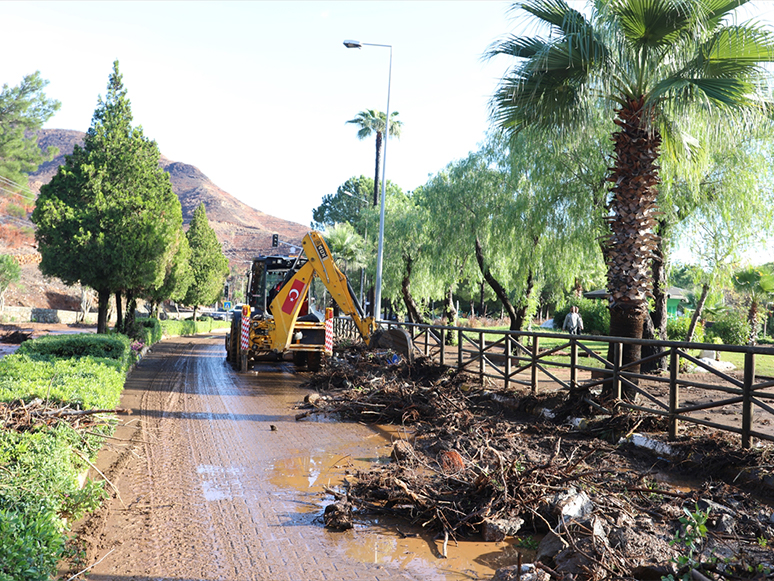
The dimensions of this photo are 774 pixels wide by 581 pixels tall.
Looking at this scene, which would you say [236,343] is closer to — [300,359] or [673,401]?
[300,359]

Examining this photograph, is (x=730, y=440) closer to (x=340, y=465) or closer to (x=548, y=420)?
(x=548, y=420)

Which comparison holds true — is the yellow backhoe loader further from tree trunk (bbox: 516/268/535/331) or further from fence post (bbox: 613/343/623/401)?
tree trunk (bbox: 516/268/535/331)

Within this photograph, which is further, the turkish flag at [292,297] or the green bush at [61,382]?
the turkish flag at [292,297]

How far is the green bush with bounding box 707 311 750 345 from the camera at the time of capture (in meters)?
23.0

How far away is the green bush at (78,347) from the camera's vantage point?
11.5 m

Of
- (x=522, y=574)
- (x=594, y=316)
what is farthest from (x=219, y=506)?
(x=594, y=316)

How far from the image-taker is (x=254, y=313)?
17.5 m

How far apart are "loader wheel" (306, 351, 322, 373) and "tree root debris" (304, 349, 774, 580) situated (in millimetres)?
7915

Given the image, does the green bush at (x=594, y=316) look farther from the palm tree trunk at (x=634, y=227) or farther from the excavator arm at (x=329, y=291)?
the palm tree trunk at (x=634, y=227)

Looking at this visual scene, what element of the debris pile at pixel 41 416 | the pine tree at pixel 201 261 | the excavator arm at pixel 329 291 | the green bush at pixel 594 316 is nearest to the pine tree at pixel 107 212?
the excavator arm at pixel 329 291

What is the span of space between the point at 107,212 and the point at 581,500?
54.5ft

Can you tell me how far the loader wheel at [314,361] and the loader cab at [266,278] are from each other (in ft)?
6.62

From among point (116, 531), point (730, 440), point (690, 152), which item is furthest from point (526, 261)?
point (116, 531)

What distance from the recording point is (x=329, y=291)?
14.6m
